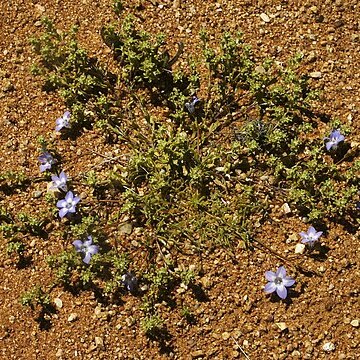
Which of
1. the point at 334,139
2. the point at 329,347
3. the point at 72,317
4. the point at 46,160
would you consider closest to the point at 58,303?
the point at 72,317

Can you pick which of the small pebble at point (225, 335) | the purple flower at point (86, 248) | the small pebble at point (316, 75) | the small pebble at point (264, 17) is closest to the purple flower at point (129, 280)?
the purple flower at point (86, 248)

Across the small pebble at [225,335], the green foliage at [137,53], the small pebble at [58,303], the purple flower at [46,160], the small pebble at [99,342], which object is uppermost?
the green foliage at [137,53]

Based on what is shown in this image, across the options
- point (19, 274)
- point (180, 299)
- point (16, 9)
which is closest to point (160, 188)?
point (180, 299)

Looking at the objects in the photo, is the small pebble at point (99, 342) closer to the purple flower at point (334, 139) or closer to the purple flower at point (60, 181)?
the purple flower at point (60, 181)

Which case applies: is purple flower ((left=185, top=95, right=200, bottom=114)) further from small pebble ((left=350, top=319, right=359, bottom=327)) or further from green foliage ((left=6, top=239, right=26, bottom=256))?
small pebble ((left=350, top=319, right=359, bottom=327))

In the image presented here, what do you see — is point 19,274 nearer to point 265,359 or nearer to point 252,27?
point 265,359

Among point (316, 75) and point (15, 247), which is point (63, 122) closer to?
→ point (15, 247)
